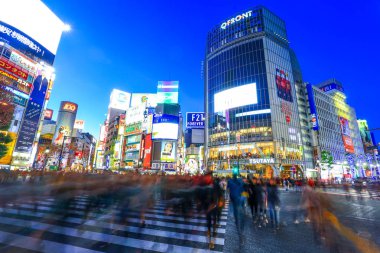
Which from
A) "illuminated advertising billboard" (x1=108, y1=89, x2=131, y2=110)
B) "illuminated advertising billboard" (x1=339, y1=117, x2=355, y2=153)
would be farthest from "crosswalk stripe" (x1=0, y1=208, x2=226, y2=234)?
"illuminated advertising billboard" (x1=339, y1=117, x2=355, y2=153)

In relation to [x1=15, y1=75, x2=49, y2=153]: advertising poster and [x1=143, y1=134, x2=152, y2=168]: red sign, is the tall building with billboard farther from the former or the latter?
[x1=143, y1=134, x2=152, y2=168]: red sign

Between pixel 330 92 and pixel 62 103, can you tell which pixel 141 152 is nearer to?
pixel 330 92

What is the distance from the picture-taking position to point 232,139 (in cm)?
6194

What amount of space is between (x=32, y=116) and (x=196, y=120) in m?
52.2

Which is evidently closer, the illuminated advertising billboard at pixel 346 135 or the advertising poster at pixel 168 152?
the advertising poster at pixel 168 152

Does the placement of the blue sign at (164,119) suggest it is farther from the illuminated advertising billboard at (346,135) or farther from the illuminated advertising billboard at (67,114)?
the illuminated advertising billboard at (67,114)

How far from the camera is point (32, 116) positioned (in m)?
55.8

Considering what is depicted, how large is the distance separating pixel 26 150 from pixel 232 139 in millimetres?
57843

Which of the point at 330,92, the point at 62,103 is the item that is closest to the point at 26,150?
the point at 330,92

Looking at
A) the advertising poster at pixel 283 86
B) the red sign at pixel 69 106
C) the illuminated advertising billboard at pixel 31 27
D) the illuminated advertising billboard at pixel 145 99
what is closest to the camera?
the illuminated advertising billboard at pixel 31 27

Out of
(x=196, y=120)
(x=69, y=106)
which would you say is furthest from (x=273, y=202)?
(x=69, y=106)

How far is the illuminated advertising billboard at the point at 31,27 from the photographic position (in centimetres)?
5378

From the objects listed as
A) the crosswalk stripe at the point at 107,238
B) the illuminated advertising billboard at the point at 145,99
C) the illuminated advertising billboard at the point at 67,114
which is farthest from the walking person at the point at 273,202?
the illuminated advertising billboard at the point at 67,114

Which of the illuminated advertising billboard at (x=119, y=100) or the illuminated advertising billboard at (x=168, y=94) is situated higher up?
the illuminated advertising billboard at (x=119, y=100)
